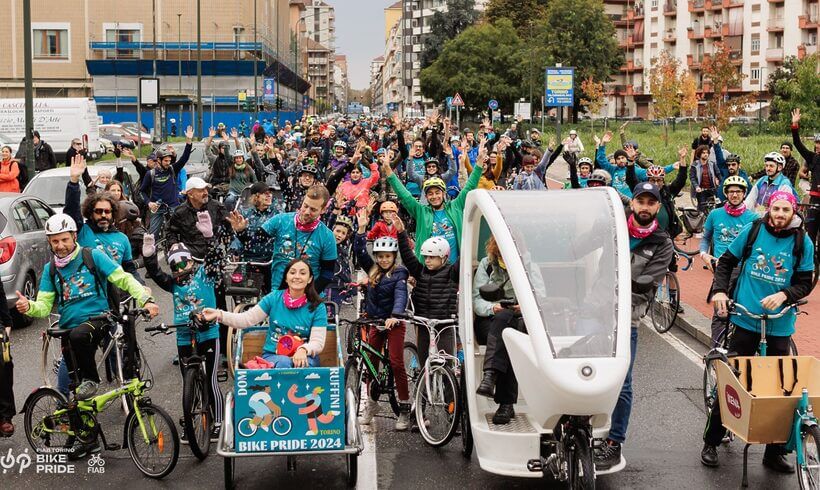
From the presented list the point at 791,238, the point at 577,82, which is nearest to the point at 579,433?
the point at 791,238

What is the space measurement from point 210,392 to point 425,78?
3116 inches

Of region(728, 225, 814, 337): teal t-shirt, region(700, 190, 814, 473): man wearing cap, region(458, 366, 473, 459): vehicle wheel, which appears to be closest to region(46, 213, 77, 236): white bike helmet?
region(458, 366, 473, 459): vehicle wheel

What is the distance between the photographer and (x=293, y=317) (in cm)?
731

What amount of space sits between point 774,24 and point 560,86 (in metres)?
44.0

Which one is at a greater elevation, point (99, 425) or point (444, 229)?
point (444, 229)

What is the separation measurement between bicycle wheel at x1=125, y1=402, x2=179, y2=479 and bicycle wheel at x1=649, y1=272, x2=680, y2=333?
671cm

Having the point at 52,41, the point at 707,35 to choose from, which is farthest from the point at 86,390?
the point at 707,35

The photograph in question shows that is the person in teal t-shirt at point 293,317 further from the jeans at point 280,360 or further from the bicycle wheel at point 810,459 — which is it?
the bicycle wheel at point 810,459

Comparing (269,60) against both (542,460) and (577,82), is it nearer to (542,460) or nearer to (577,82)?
(577,82)

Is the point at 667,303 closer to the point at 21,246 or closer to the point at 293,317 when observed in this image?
the point at 293,317

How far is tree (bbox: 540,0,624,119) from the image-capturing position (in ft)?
230

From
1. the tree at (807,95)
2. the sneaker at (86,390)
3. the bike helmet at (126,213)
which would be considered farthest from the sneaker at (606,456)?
the tree at (807,95)

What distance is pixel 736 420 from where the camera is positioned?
6.91 meters

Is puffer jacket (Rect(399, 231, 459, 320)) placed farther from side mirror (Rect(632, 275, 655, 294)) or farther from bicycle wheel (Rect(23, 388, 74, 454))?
bicycle wheel (Rect(23, 388, 74, 454))
